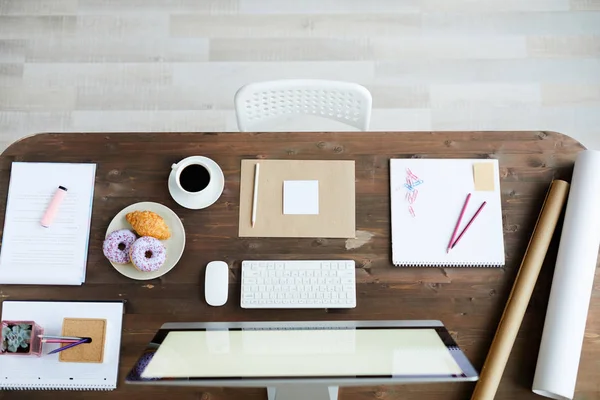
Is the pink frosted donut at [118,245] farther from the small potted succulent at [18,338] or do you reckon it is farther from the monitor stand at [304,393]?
the monitor stand at [304,393]

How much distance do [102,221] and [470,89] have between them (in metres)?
1.56

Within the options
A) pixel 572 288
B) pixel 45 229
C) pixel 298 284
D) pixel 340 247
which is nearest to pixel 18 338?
pixel 45 229

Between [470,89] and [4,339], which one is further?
[470,89]

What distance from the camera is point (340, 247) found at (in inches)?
52.2

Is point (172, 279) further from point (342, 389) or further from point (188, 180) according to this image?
point (342, 389)

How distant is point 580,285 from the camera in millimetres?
1226

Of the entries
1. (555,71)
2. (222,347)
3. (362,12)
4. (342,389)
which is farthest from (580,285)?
(362,12)

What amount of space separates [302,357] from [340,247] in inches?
17.1

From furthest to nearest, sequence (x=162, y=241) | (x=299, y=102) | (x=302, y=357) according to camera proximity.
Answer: (x=299, y=102), (x=162, y=241), (x=302, y=357)

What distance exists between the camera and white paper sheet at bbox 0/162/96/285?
1.31 meters

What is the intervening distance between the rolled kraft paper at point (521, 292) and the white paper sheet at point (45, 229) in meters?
1.02

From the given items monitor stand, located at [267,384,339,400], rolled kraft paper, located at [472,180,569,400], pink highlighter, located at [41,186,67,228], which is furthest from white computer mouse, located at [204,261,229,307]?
rolled kraft paper, located at [472,180,569,400]

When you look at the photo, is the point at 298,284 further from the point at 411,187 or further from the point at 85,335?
the point at 85,335

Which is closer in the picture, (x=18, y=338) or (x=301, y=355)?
(x=301, y=355)
